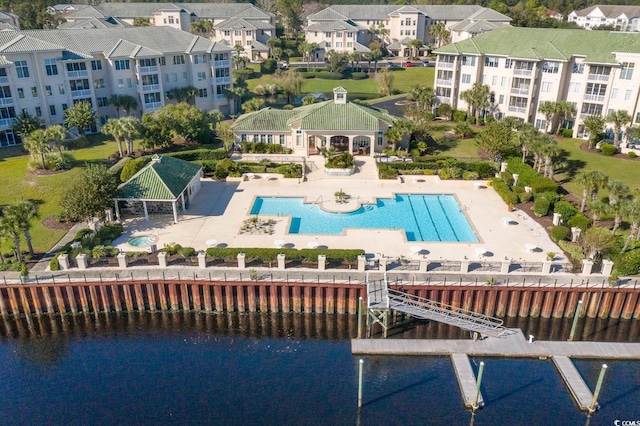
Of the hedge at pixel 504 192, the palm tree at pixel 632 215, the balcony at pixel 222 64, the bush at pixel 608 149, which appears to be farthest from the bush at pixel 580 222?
the balcony at pixel 222 64

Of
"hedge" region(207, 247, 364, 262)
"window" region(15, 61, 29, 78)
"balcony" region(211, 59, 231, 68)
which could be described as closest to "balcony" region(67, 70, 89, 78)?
"window" region(15, 61, 29, 78)

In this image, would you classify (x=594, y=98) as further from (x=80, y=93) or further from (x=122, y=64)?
(x=80, y=93)

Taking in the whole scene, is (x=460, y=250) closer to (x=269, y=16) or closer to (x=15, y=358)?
(x=15, y=358)

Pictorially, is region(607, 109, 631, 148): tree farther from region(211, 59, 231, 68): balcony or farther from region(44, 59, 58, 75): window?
region(44, 59, 58, 75): window

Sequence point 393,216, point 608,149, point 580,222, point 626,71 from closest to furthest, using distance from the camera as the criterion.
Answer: point 580,222 → point 393,216 → point 608,149 → point 626,71

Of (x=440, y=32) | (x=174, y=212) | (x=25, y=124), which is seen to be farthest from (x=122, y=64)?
(x=440, y=32)

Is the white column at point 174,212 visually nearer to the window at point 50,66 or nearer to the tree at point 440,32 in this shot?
the window at point 50,66

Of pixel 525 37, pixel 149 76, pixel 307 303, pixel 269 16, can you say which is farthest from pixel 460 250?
pixel 269 16
